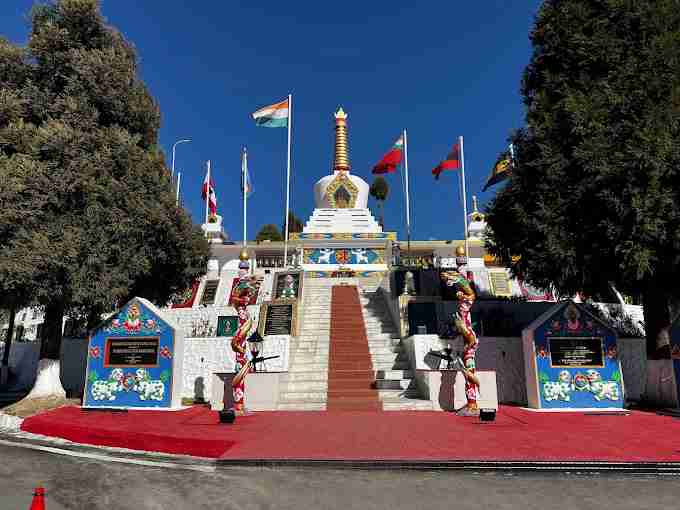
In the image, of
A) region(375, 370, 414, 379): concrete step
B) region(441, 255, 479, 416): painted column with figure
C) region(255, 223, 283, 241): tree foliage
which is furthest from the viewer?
region(255, 223, 283, 241): tree foliage

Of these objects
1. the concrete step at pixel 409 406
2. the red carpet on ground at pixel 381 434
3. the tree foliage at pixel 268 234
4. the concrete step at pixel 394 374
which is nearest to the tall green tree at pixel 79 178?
the red carpet on ground at pixel 381 434

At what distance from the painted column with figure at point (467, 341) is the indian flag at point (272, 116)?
17168mm

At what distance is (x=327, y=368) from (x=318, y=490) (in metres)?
8.46

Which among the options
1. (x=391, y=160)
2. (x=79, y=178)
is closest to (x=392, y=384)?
(x=79, y=178)

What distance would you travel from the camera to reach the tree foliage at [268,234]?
5977cm

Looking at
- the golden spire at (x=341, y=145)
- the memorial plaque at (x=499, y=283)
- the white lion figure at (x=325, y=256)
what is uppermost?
the golden spire at (x=341, y=145)

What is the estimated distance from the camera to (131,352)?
12844 millimetres

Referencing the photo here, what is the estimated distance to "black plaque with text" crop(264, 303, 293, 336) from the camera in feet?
53.5

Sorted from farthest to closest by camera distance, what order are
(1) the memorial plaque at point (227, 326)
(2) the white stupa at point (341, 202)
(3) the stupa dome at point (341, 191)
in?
1. (3) the stupa dome at point (341, 191)
2. (2) the white stupa at point (341, 202)
3. (1) the memorial plaque at point (227, 326)

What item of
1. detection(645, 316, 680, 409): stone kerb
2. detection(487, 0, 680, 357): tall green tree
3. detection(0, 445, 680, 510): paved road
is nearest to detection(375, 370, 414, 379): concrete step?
detection(487, 0, 680, 357): tall green tree

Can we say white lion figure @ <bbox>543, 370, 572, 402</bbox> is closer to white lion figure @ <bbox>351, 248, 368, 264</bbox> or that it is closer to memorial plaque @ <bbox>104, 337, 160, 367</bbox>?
memorial plaque @ <bbox>104, 337, 160, 367</bbox>

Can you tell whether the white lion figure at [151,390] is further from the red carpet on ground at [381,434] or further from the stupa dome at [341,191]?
the stupa dome at [341,191]

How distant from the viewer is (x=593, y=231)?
40.9 feet

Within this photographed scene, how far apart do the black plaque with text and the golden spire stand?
27767 mm
